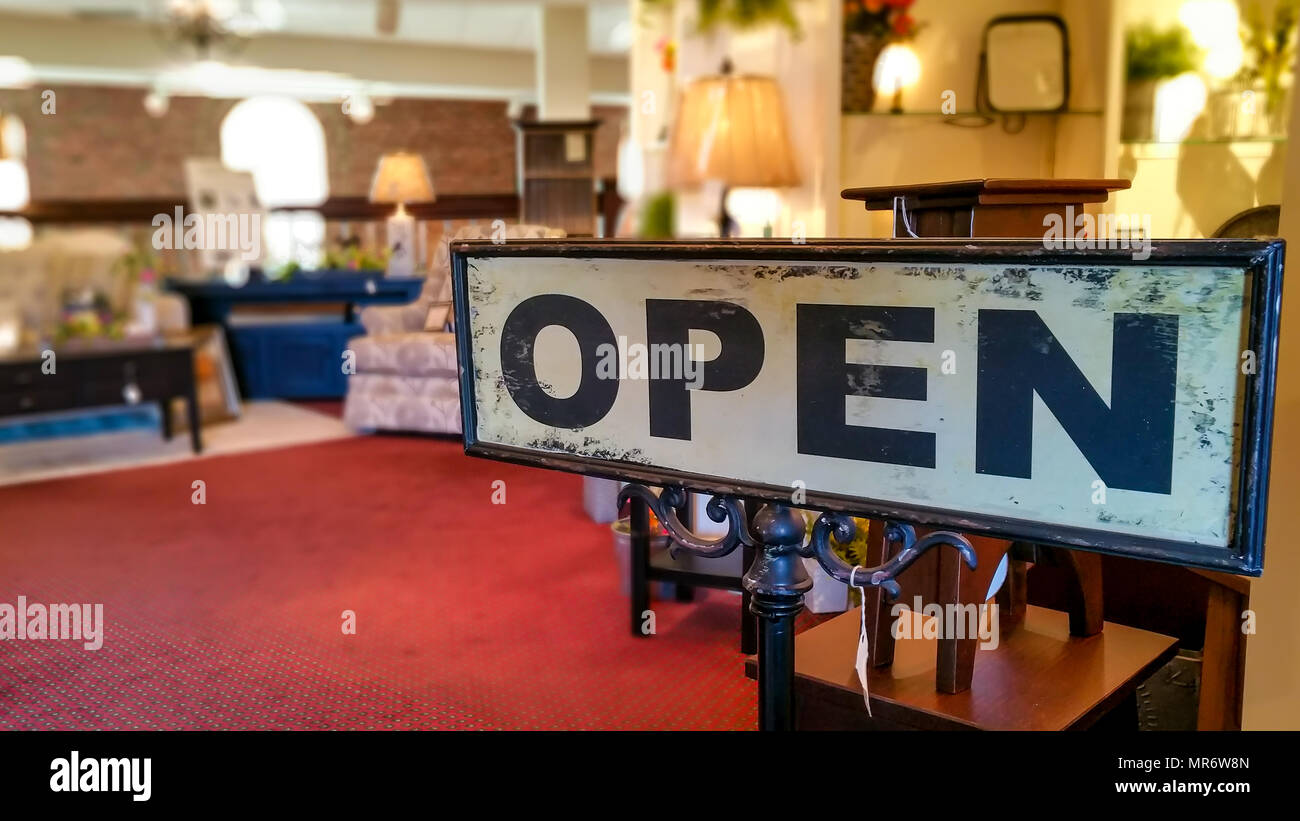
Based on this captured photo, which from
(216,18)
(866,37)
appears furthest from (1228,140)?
(216,18)

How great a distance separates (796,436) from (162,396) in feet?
16.0

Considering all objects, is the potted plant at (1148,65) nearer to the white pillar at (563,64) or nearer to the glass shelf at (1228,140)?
the glass shelf at (1228,140)

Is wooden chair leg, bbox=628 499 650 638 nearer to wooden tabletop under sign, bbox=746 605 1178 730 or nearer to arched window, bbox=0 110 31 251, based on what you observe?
wooden tabletop under sign, bbox=746 605 1178 730

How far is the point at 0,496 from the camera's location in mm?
4445

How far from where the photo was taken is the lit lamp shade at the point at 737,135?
389 cm

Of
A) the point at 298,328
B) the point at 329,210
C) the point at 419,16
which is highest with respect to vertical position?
the point at 419,16

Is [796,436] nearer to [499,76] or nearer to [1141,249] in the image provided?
[1141,249]

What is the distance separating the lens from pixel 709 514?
3.34 ft

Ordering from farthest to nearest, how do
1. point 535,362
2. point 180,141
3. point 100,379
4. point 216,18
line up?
point 180,141 → point 216,18 → point 100,379 → point 535,362

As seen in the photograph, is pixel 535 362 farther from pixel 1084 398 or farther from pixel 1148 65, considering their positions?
pixel 1148 65

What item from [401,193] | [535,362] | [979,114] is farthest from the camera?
[401,193]

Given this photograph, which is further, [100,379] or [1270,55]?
[100,379]

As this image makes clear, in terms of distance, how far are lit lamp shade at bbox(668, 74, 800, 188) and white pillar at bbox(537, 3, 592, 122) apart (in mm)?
5134

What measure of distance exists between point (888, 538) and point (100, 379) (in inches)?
189
